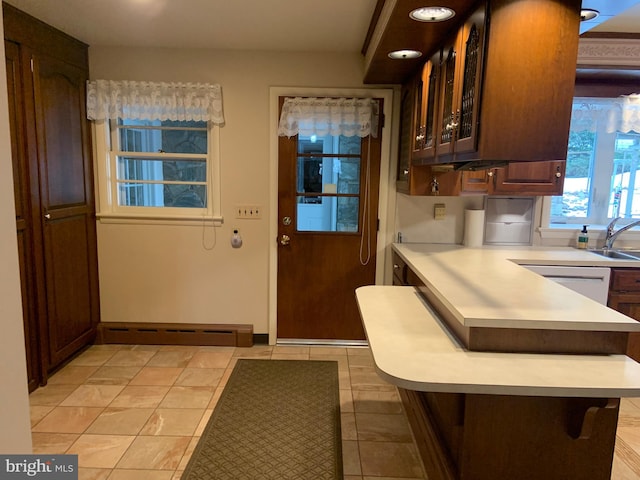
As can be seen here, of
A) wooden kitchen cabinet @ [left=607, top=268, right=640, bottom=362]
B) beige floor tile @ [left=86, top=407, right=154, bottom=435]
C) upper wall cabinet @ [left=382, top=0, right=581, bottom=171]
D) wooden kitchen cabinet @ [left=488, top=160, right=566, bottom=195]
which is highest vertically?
upper wall cabinet @ [left=382, top=0, right=581, bottom=171]

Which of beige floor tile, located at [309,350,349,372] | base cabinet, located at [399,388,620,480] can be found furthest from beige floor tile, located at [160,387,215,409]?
base cabinet, located at [399,388,620,480]

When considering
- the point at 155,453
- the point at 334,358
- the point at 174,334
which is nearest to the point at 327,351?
the point at 334,358

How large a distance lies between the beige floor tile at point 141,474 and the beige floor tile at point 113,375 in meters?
0.98

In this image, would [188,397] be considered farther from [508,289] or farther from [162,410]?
[508,289]

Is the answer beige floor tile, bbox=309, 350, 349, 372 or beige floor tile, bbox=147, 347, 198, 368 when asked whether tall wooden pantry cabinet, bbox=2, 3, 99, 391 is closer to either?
beige floor tile, bbox=147, 347, 198, 368

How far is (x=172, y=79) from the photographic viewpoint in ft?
11.3

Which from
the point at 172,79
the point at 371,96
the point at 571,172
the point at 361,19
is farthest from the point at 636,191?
the point at 172,79

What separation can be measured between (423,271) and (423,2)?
1.33 meters

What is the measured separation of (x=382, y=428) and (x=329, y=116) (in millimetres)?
2236

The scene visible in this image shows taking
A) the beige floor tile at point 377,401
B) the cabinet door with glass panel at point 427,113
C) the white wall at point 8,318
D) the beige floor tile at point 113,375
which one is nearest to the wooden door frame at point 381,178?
the cabinet door with glass panel at point 427,113

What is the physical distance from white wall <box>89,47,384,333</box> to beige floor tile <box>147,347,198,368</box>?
0.87 ft

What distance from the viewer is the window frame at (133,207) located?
3.52m

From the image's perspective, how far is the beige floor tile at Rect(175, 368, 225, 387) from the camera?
3.08 m

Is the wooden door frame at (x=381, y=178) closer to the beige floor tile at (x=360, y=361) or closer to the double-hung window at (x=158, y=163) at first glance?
the double-hung window at (x=158, y=163)
